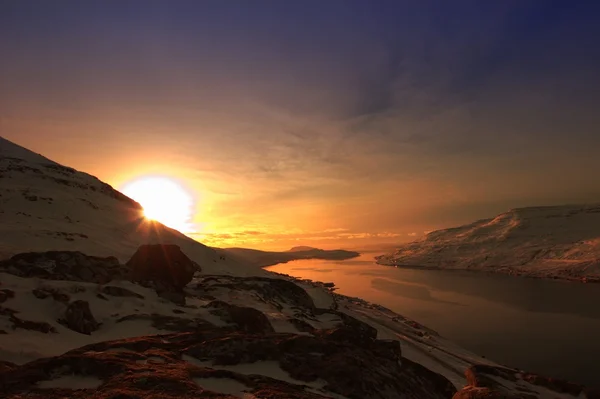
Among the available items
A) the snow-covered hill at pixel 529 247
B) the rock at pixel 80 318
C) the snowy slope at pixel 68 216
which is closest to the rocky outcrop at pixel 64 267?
the rock at pixel 80 318

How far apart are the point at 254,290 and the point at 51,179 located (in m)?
37.4

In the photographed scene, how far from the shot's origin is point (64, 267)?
20000mm

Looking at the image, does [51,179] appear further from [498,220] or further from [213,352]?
[498,220]

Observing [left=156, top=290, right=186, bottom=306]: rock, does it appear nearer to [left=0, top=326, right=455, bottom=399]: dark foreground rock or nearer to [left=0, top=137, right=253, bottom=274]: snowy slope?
[left=0, top=326, right=455, bottom=399]: dark foreground rock

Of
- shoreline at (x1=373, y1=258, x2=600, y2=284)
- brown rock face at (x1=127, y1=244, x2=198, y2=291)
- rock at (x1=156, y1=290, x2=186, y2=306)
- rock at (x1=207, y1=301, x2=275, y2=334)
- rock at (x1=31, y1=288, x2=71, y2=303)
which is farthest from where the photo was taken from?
shoreline at (x1=373, y1=258, x2=600, y2=284)

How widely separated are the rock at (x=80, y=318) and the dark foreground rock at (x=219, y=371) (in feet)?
16.1

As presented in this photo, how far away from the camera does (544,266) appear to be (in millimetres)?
99812

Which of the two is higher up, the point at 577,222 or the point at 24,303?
the point at 577,222

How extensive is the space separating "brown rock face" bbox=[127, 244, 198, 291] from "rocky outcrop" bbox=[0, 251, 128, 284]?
83 cm

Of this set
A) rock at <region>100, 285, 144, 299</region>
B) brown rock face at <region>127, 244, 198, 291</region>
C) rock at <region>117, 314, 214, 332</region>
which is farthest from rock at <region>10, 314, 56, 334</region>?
brown rock face at <region>127, 244, 198, 291</region>

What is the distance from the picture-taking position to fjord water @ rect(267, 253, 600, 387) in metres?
32.8

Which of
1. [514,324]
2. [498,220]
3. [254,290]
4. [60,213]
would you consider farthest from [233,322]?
[498,220]

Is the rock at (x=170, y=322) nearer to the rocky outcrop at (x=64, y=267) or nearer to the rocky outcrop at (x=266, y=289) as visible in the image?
the rocky outcrop at (x=64, y=267)

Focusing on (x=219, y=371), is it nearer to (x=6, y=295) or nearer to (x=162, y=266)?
(x=6, y=295)
